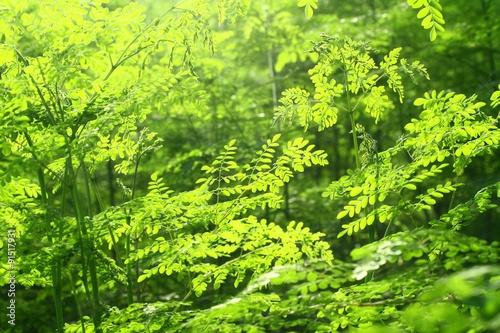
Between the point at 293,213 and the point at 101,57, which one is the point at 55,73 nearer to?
the point at 101,57

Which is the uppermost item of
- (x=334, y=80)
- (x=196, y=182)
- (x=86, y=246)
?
(x=334, y=80)

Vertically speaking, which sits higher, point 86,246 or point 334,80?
point 334,80

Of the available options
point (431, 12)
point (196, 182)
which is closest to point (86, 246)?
point (196, 182)

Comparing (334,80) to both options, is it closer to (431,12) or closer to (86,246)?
(431,12)

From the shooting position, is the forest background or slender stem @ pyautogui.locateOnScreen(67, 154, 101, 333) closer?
the forest background

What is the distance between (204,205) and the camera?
3.53m

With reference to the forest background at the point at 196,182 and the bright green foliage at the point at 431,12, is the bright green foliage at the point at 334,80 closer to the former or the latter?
the forest background at the point at 196,182

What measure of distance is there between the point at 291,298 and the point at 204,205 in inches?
48.1

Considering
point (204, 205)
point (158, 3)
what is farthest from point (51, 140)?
point (158, 3)

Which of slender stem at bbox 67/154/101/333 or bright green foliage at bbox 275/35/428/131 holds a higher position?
bright green foliage at bbox 275/35/428/131

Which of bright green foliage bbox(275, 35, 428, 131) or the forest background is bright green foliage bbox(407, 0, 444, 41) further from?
bright green foliage bbox(275, 35, 428, 131)

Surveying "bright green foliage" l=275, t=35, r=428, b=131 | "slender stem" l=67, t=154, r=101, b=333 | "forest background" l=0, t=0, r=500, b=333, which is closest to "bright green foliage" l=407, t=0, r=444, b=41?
"forest background" l=0, t=0, r=500, b=333

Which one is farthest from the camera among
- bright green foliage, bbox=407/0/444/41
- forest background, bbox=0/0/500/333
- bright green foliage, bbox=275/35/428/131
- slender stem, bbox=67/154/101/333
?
bright green foliage, bbox=275/35/428/131

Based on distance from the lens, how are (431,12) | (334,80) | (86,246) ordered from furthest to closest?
1. (334,80)
2. (86,246)
3. (431,12)
